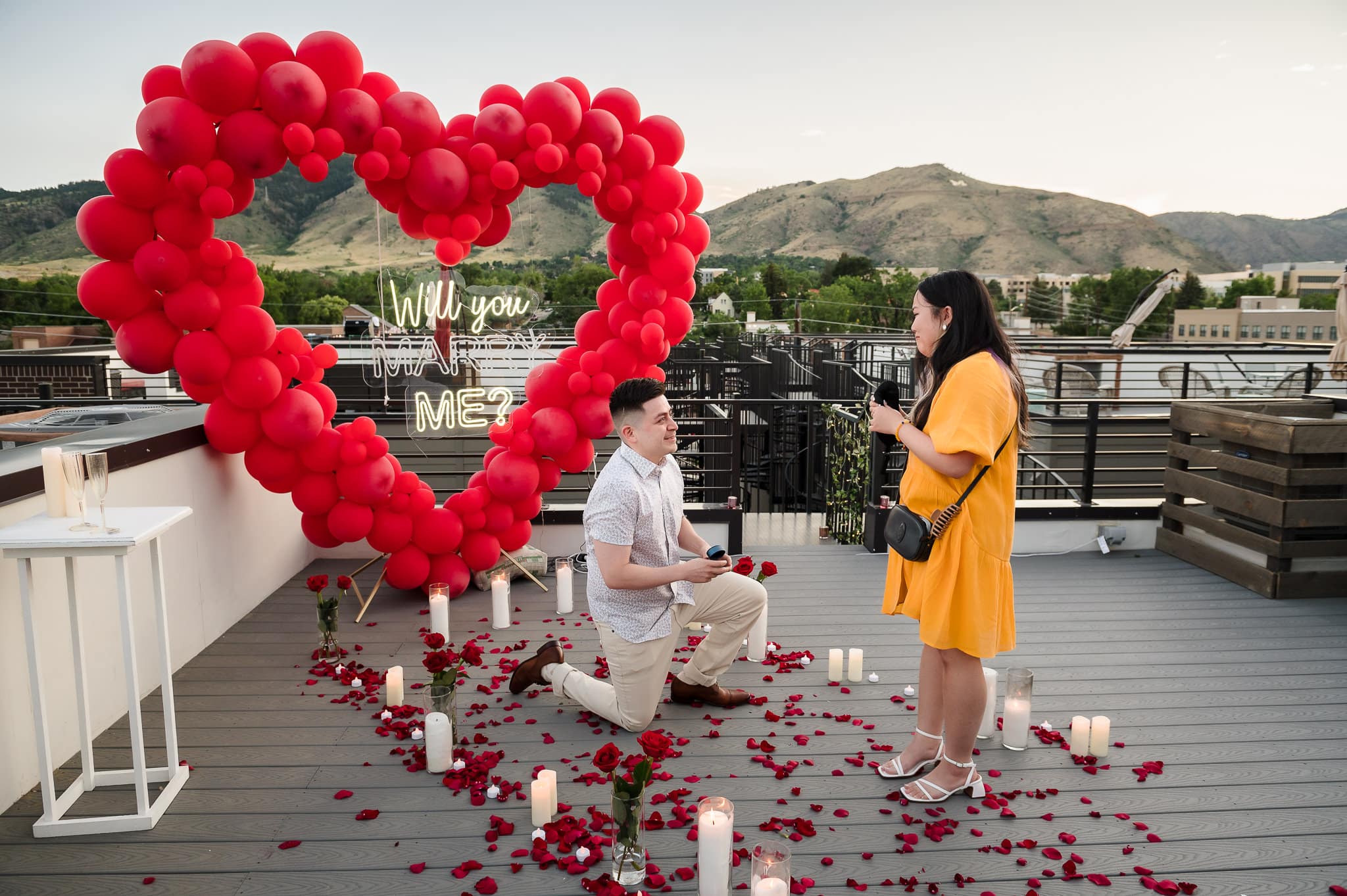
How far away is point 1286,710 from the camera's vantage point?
3.20 metres

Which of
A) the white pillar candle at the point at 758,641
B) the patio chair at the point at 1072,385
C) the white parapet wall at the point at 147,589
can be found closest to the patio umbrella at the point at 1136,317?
the patio chair at the point at 1072,385

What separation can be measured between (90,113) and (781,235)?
6385 cm

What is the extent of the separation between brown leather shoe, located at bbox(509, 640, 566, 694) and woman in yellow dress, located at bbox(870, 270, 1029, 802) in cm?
146

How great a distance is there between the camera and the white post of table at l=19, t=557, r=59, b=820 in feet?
7.12

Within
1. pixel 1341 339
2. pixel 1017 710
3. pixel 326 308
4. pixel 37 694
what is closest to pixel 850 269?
pixel 326 308

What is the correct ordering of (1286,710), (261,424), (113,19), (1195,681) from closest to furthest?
(1286,710) < (1195,681) < (261,424) < (113,19)

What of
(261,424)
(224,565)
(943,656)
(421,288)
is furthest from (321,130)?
(943,656)

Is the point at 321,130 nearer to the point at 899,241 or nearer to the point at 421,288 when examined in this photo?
the point at 421,288

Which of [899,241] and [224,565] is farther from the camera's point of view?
[899,241]

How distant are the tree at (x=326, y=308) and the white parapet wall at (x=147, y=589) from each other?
21500 millimetres

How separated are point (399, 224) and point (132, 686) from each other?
2502 millimetres

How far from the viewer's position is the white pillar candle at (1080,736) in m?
2.77

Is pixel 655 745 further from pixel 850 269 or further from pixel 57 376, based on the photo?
pixel 850 269

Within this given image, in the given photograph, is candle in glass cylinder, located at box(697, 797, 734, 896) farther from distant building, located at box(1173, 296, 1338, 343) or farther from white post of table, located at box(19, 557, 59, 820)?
distant building, located at box(1173, 296, 1338, 343)
